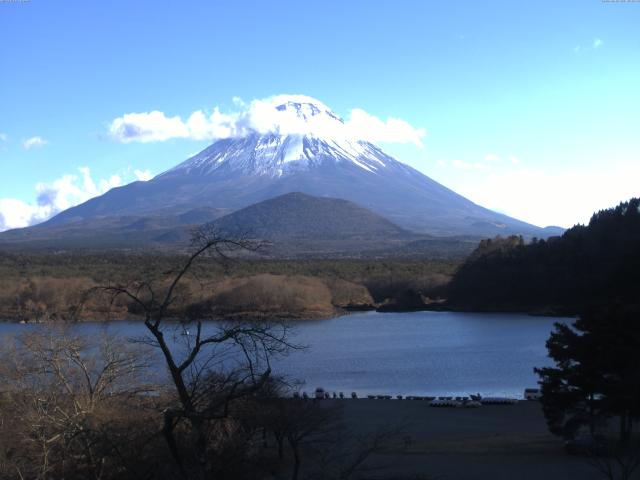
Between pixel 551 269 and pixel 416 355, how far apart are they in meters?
22.6

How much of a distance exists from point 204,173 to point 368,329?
421 ft

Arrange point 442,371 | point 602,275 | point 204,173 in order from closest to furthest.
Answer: point 442,371, point 602,275, point 204,173

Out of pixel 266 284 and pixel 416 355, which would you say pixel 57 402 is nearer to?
pixel 416 355

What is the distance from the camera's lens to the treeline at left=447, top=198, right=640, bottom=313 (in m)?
47.2

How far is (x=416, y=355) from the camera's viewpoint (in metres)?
29.8

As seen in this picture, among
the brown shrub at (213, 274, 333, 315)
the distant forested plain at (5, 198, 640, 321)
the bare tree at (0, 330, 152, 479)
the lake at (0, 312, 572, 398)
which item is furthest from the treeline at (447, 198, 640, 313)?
the bare tree at (0, 330, 152, 479)

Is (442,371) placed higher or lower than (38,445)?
lower

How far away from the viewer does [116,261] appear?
62906mm

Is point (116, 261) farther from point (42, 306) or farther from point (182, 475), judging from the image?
point (182, 475)

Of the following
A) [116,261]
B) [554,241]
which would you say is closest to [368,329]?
[554,241]

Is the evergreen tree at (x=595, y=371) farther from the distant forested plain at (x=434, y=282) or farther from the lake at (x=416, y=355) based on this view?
the distant forested plain at (x=434, y=282)

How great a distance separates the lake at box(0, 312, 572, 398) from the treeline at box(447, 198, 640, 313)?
476 cm

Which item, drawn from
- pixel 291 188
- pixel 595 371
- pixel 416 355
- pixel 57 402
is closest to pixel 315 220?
pixel 291 188

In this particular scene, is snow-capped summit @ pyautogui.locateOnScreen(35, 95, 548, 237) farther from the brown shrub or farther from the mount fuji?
the brown shrub
